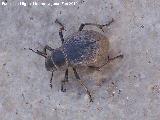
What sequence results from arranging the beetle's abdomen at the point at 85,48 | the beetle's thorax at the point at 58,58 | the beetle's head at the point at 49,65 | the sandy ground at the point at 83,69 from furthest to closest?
the sandy ground at the point at 83,69
the beetle's head at the point at 49,65
the beetle's thorax at the point at 58,58
the beetle's abdomen at the point at 85,48

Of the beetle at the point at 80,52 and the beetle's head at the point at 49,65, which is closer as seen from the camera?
the beetle at the point at 80,52

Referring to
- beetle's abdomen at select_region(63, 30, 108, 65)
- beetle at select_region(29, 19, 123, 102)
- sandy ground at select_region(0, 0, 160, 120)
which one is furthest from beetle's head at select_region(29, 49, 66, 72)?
sandy ground at select_region(0, 0, 160, 120)

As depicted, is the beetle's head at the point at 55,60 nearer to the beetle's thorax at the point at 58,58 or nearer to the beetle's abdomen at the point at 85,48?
the beetle's thorax at the point at 58,58

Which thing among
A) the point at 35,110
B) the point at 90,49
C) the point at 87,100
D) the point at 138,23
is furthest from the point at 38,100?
the point at 138,23

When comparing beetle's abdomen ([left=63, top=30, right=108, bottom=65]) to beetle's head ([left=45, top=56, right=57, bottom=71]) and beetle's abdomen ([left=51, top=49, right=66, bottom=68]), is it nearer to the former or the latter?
beetle's abdomen ([left=51, top=49, right=66, bottom=68])

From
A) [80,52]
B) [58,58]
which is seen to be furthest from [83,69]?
[80,52]

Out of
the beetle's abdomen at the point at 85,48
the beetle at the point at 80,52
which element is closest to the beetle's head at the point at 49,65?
the beetle at the point at 80,52

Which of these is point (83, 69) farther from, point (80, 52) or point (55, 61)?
point (80, 52)
